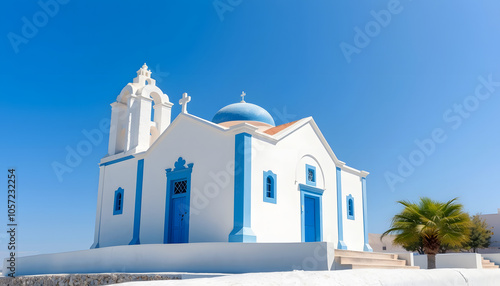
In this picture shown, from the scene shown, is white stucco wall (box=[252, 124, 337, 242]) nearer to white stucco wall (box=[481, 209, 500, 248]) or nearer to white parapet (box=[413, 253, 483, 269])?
white parapet (box=[413, 253, 483, 269])

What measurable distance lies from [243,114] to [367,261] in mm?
7876

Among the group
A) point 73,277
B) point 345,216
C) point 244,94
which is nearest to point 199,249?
point 73,277

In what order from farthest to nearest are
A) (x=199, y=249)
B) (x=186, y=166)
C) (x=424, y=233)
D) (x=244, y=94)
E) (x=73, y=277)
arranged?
(x=244, y=94) → (x=186, y=166) → (x=424, y=233) → (x=73, y=277) → (x=199, y=249)

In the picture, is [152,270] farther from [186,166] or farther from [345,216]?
[345,216]

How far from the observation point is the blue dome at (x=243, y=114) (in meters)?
17.3

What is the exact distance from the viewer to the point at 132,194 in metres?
16.2

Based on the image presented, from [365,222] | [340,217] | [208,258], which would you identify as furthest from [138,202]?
[365,222]

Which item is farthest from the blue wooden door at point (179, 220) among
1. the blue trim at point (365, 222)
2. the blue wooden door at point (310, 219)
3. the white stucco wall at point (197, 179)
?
the blue trim at point (365, 222)

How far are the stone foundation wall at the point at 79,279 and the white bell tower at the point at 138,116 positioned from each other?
5391 millimetres

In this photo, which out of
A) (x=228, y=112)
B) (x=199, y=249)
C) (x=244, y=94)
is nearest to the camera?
(x=199, y=249)

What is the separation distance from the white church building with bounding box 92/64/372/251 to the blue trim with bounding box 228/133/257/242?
3 cm

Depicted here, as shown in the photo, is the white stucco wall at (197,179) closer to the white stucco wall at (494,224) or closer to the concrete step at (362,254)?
the concrete step at (362,254)

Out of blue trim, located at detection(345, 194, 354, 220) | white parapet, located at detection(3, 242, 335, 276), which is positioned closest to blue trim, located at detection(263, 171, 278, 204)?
white parapet, located at detection(3, 242, 335, 276)

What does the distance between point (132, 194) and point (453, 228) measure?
1089 cm
